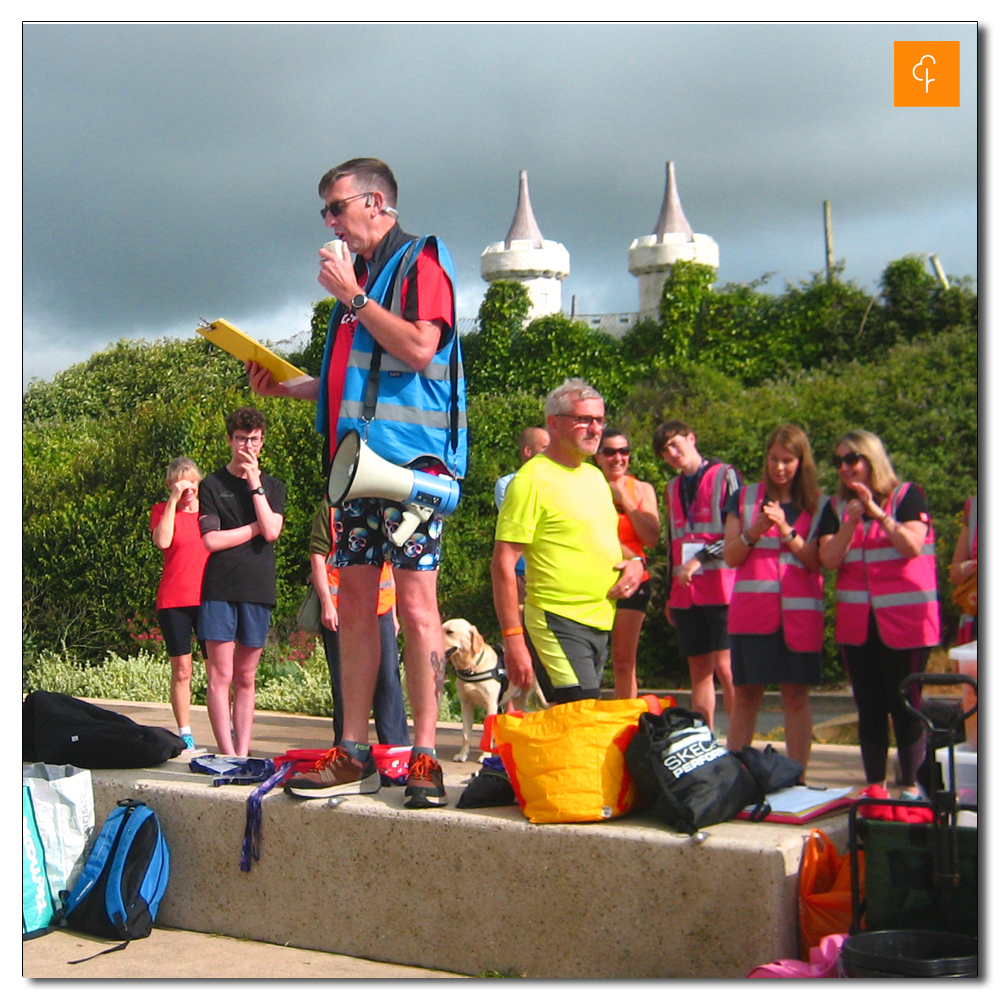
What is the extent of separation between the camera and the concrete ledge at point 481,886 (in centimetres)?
311

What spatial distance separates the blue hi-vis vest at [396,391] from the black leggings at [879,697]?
1.84 m

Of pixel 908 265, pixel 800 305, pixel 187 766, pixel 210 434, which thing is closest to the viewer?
pixel 187 766

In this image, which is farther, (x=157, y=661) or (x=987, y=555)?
(x=157, y=661)

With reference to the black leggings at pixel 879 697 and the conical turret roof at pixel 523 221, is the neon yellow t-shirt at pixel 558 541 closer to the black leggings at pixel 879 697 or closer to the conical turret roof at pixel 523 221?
the black leggings at pixel 879 697

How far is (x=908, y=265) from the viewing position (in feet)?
55.3

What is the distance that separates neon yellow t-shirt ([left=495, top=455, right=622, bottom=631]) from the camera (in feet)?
13.9

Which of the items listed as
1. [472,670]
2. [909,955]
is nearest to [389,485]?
[909,955]

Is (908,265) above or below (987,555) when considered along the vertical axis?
above

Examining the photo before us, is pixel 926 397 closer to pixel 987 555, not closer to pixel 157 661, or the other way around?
pixel 157 661

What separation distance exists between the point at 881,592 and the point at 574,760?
5.14ft

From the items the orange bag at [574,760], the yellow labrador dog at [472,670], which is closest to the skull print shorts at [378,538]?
the orange bag at [574,760]
